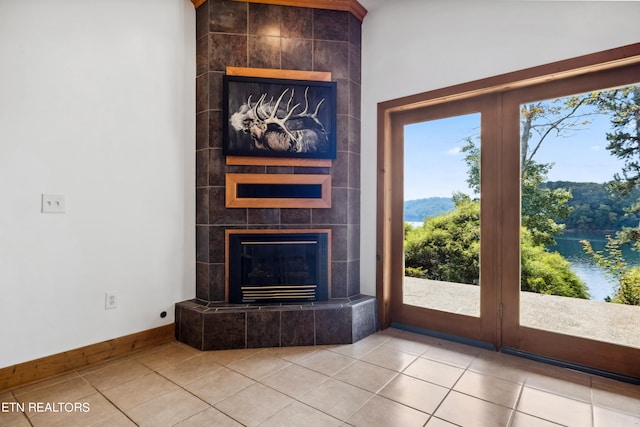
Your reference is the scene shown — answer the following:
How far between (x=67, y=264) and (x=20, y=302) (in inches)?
12.0

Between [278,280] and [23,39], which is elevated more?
[23,39]

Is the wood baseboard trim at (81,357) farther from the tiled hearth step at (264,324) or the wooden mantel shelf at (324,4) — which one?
the wooden mantel shelf at (324,4)

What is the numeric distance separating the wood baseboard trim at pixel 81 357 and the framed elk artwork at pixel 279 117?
61.7 inches

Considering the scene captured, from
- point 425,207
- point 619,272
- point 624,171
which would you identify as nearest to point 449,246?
point 425,207

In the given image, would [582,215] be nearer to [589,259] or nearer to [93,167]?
[589,259]

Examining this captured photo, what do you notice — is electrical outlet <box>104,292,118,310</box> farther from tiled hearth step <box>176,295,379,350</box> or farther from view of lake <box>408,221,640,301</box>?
view of lake <box>408,221,640,301</box>

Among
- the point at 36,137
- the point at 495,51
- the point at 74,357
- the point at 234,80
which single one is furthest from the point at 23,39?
the point at 495,51

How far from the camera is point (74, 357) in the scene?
2168mm

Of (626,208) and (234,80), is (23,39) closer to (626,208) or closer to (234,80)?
(234,80)

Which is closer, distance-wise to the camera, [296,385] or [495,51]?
[296,385]

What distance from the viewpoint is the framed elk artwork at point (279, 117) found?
270 centimetres

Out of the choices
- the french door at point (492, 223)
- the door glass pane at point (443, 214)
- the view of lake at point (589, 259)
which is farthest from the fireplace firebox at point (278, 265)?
the view of lake at point (589, 259)

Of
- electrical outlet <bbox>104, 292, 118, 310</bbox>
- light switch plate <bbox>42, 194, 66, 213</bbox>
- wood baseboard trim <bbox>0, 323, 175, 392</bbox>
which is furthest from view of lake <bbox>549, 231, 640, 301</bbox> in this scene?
light switch plate <bbox>42, 194, 66, 213</bbox>

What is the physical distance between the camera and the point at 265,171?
9.07 feet
